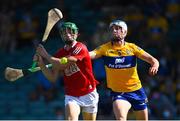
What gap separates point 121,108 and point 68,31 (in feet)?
4.58

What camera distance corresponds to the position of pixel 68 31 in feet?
36.3

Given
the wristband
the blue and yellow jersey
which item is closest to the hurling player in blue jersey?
the blue and yellow jersey

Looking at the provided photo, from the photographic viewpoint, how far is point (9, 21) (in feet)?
67.9

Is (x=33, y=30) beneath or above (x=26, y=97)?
above

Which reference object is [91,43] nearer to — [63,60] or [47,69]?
[47,69]

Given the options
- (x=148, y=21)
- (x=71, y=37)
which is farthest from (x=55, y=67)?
(x=148, y=21)

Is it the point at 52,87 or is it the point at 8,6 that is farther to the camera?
the point at 8,6

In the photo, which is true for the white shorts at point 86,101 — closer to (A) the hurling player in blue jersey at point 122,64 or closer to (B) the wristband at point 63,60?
(A) the hurling player in blue jersey at point 122,64

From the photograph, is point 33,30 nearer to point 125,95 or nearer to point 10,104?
point 10,104

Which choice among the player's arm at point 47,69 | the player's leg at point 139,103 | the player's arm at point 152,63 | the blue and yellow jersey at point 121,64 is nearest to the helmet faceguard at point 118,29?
the blue and yellow jersey at point 121,64

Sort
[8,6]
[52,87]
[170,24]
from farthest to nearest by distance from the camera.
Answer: [8,6], [170,24], [52,87]

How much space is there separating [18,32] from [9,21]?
0.41 meters

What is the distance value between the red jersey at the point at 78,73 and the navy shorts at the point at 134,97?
0.49 metres

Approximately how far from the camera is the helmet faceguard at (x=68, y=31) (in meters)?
11.0
